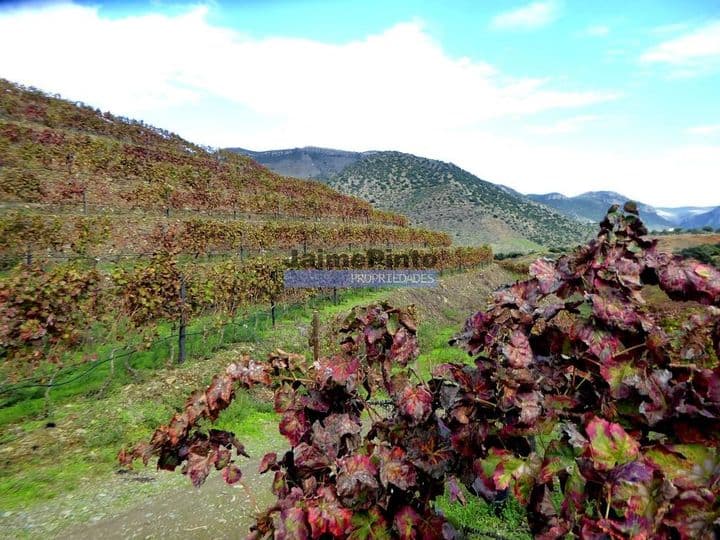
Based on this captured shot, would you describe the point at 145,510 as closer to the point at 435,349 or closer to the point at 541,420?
the point at 541,420

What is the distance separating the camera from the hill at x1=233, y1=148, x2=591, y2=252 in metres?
64.1

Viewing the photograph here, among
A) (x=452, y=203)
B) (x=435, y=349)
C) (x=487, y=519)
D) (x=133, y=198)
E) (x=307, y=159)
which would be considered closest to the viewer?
(x=487, y=519)

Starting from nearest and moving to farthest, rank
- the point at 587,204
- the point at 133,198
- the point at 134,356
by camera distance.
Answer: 1. the point at 134,356
2. the point at 133,198
3. the point at 587,204

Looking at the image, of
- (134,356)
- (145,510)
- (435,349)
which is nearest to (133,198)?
(134,356)

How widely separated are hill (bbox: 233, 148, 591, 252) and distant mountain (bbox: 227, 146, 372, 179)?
26.5ft

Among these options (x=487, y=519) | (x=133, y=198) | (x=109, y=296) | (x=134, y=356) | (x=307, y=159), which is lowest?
(x=134, y=356)

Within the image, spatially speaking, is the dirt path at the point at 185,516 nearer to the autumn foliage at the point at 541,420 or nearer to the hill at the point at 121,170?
the autumn foliage at the point at 541,420

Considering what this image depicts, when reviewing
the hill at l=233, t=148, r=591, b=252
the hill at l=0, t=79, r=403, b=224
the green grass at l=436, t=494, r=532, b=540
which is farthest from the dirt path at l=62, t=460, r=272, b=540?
the hill at l=233, t=148, r=591, b=252

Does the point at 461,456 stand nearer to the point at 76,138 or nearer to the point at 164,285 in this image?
the point at 164,285

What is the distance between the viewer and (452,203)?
237 feet

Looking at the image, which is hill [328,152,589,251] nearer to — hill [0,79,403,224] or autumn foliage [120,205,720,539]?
hill [0,79,403,224]

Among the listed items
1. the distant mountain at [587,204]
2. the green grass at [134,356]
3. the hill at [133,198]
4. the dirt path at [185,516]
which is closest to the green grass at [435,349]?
the green grass at [134,356]

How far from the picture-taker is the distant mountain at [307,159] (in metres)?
109

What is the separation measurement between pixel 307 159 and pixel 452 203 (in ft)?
185
